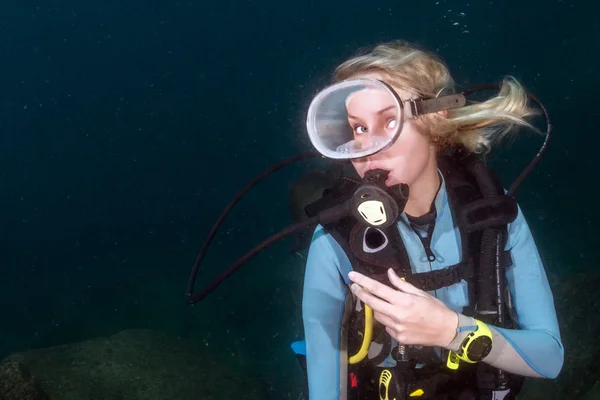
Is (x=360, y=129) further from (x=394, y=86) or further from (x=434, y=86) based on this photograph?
(x=434, y=86)

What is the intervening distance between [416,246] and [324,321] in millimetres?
596

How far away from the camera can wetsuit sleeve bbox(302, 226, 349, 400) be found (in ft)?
7.11

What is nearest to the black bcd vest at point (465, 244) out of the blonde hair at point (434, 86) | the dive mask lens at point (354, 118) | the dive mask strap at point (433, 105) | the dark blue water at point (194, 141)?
the dive mask lens at point (354, 118)

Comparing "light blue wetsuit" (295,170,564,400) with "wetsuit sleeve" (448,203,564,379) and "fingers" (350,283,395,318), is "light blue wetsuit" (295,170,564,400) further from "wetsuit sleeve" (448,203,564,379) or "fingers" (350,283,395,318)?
"fingers" (350,283,395,318)

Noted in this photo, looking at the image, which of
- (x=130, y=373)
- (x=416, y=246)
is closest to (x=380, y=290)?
(x=416, y=246)

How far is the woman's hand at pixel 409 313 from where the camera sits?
1.73 meters

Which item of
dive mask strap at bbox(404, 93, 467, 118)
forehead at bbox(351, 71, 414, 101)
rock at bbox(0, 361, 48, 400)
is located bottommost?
rock at bbox(0, 361, 48, 400)

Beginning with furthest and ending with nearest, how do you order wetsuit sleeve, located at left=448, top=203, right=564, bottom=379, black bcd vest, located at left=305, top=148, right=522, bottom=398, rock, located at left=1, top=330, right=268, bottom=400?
rock, located at left=1, top=330, right=268, bottom=400 < black bcd vest, located at left=305, top=148, right=522, bottom=398 < wetsuit sleeve, located at left=448, top=203, right=564, bottom=379

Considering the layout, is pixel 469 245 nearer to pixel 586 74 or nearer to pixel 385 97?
pixel 385 97

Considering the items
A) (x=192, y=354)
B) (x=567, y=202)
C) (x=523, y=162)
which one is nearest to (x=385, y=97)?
(x=192, y=354)

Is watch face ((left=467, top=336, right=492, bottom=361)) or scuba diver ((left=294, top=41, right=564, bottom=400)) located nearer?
watch face ((left=467, top=336, right=492, bottom=361))

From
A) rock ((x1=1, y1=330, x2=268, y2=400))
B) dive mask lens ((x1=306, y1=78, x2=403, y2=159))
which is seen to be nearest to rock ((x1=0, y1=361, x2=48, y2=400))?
rock ((x1=1, y1=330, x2=268, y2=400))

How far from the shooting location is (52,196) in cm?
7319

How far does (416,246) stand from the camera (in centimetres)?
231
